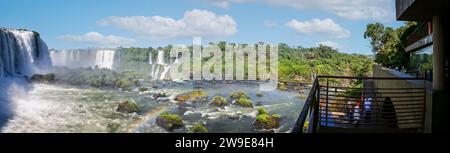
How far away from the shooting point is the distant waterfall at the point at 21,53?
2412 centimetres

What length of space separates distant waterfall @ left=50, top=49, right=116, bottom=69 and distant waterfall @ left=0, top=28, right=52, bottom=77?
6793mm

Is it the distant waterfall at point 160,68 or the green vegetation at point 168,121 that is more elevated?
the distant waterfall at point 160,68

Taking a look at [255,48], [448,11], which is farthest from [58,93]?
[448,11]

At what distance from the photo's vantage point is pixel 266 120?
31062 mm

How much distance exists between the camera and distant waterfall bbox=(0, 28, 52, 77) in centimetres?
2412

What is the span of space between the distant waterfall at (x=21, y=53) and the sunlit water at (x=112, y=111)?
11.0 feet

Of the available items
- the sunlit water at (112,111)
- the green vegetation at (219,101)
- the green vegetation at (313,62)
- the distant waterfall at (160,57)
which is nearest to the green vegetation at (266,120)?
the sunlit water at (112,111)

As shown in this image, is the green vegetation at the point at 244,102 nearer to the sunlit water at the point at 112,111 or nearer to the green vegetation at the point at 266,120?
the sunlit water at the point at 112,111

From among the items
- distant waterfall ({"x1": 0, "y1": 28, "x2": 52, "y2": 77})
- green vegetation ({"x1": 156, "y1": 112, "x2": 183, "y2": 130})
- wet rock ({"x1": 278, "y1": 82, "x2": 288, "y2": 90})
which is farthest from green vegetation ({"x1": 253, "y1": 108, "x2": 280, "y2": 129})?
distant waterfall ({"x1": 0, "y1": 28, "x2": 52, "y2": 77})

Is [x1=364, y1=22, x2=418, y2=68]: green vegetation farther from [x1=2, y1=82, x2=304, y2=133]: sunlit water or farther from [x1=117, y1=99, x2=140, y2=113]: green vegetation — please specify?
[x1=117, y1=99, x2=140, y2=113]: green vegetation

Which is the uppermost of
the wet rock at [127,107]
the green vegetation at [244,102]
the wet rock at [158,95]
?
the wet rock at [158,95]

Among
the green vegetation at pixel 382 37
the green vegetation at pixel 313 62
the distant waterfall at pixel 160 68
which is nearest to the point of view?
the green vegetation at pixel 382 37

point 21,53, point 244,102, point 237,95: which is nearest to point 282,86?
point 237,95
